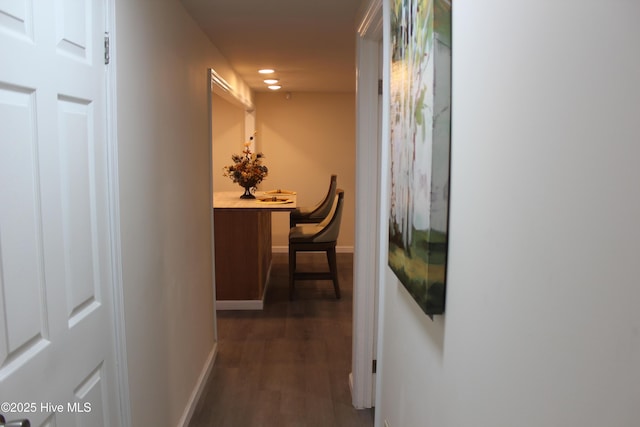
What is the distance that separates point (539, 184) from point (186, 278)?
2.25 m

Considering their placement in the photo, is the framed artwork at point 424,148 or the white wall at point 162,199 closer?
the framed artwork at point 424,148

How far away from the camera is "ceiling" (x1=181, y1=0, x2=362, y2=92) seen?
2584 millimetres

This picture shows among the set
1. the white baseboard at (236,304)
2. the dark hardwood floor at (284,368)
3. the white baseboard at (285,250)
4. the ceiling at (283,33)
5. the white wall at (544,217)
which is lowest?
the dark hardwood floor at (284,368)

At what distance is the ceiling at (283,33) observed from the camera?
258 cm

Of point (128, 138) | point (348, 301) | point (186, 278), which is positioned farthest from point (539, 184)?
point (348, 301)

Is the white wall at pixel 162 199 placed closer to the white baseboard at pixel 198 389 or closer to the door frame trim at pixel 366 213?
the white baseboard at pixel 198 389

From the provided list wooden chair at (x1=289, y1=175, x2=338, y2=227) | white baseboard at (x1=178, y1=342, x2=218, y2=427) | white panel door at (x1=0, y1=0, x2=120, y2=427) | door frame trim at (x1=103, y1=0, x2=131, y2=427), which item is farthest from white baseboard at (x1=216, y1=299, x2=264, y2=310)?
white panel door at (x1=0, y1=0, x2=120, y2=427)

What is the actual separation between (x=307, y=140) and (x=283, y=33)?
12.1ft

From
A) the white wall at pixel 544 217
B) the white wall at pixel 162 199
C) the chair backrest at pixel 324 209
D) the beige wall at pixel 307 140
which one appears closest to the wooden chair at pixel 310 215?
the chair backrest at pixel 324 209

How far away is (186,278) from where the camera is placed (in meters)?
2.65

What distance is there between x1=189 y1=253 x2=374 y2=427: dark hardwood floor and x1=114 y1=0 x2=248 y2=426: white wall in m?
0.24

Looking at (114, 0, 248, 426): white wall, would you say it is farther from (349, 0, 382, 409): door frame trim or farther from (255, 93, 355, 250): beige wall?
(255, 93, 355, 250): beige wall

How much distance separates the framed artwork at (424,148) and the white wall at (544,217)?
30 millimetres

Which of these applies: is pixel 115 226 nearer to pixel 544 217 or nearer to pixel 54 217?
pixel 54 217
